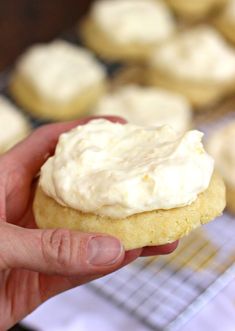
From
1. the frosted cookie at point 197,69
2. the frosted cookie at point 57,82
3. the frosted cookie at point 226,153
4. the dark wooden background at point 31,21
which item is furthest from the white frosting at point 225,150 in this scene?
the dark wooden background at point 31,21

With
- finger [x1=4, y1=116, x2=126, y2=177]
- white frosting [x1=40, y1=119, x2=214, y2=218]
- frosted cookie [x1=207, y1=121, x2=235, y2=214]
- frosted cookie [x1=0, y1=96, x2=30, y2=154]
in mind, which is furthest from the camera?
frosted cookie [x1=0, y1=96, x2=30, y2=154]

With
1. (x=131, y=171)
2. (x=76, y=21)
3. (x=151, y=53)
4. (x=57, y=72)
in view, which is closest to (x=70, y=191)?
(x=131, y=171)

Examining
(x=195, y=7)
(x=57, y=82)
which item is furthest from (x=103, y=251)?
(x=195, y=7)

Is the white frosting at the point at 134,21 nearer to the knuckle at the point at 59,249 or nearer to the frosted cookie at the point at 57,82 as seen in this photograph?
the frosted cookie at the point at 57,82

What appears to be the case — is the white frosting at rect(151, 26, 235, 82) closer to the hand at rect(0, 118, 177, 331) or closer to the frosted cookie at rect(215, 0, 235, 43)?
the frosted cookie at rect(215, 0, 235, 43)

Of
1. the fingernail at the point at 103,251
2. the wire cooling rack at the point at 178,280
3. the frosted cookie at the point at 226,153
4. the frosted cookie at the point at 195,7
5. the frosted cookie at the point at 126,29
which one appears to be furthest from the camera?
the frosted cookie at the point at 195,7

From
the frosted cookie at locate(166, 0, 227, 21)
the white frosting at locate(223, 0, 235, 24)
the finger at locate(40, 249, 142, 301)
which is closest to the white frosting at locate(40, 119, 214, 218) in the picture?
the finger at locate(40, 249, 142, 301)
